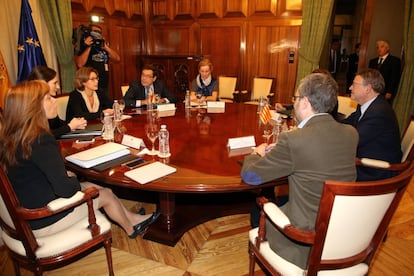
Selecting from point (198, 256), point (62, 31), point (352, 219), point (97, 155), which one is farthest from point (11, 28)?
point (352, 219)

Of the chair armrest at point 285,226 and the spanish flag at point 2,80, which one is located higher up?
the spanish flag at point 2,80

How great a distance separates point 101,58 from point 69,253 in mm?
3334

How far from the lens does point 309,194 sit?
1338 millimetres

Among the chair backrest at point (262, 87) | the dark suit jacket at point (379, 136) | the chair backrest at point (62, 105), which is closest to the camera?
the dark suit jacket at point (379, 136)

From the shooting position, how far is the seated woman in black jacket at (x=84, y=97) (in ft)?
9.24

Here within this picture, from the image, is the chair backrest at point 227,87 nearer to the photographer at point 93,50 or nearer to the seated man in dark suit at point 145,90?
the seated man in dark suit at point 145,90

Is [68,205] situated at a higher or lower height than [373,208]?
lower

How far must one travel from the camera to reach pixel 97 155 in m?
1.79

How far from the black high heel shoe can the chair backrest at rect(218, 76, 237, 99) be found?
2.68 m

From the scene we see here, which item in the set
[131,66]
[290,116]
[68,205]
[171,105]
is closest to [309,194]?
[68,205]

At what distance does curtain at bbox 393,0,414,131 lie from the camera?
4.27m

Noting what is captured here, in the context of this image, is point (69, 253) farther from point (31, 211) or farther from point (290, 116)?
point (290, 116)

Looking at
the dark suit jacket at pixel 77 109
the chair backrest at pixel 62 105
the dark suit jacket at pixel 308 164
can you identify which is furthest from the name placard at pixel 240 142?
the chair backrest at pixel 62 105

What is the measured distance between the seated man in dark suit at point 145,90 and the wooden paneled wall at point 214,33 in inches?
75.4
